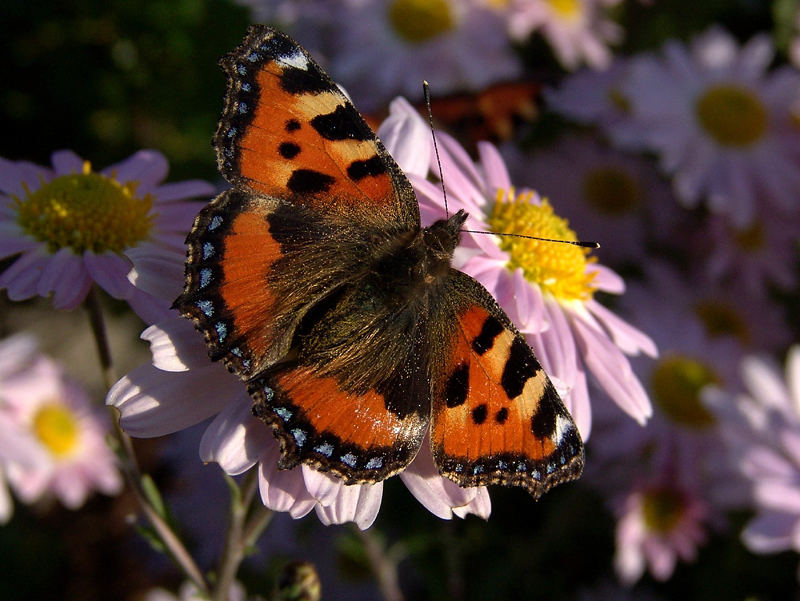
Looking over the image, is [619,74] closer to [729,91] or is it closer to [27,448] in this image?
[729,91]

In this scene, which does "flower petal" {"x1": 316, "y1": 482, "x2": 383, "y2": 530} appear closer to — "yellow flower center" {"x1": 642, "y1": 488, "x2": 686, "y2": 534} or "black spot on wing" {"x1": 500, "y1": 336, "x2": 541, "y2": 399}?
"black spot on wing" {"x1": 500, "y1": 336, "x2": 541, "y2": 399}

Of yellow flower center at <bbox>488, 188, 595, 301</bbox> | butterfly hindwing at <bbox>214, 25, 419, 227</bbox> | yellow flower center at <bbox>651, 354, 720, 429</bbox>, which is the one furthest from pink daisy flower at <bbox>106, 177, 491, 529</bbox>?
yellow flower center at <bbox>651, 354, 720, 429</bbox>

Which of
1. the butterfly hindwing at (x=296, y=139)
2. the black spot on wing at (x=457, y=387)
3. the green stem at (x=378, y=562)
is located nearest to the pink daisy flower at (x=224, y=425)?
the black spot on wing at (x=457, y=387)

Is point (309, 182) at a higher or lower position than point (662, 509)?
higher

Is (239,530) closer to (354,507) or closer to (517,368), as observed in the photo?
(354,507)

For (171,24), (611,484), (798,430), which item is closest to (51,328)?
(171,24)

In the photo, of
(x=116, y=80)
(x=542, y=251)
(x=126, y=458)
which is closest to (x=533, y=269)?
(x=542, y=251)
